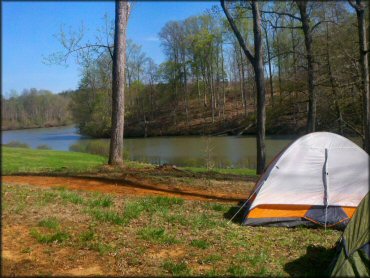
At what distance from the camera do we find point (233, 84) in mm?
60438

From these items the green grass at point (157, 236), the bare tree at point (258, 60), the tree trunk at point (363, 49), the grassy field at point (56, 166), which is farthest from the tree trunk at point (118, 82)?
the green grass at point (157, 236)

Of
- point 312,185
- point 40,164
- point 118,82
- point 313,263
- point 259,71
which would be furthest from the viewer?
point 40,164

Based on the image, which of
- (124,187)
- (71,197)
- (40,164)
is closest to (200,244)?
(71,197)

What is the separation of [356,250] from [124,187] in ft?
19.6

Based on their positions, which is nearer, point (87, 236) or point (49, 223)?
point (87, 236)

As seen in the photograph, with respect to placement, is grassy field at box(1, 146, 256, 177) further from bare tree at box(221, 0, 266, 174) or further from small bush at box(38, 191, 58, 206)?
small bush at box(38, 191, 58, 206)

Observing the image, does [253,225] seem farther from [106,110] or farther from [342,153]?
[106,110]

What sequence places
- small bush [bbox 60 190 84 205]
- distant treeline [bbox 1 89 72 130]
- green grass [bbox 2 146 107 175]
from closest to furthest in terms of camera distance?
small bush [bbox 60 190 84 205] → green grass [bbox 2 146 107 175] → distant treeline [bbox 1 89 72 130]

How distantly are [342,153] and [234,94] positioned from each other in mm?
53575

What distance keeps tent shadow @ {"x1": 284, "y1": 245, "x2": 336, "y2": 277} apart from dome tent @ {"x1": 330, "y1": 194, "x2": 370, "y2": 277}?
262mm

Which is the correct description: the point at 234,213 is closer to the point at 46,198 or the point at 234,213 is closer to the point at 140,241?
the point at 140,241

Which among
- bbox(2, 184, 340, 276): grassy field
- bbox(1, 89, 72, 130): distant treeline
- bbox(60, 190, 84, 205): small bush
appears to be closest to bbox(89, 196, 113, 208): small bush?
bbox(2, 184, 340, 276): grassy field

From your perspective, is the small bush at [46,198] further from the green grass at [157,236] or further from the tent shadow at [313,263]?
the tent shadow at [313,263]

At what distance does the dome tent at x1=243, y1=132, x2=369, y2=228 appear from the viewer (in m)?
6.88
